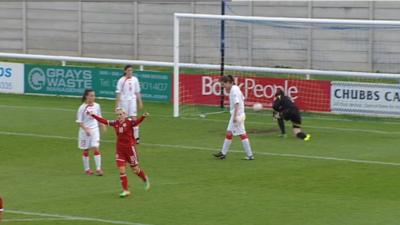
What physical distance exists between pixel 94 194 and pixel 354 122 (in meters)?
13.5

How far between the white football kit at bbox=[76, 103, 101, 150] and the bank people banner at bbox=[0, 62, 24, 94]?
A: 631 inches

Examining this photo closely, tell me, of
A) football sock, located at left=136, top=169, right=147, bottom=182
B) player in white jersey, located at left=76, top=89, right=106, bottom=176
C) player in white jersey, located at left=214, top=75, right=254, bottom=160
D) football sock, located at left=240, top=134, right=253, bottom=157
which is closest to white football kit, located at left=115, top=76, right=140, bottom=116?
player in white jersey, located at left=214, top=75, right=254, bottom=160

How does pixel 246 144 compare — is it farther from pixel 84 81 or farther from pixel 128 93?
pixel 84 81

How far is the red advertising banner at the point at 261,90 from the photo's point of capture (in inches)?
1384

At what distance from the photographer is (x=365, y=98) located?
34219mm

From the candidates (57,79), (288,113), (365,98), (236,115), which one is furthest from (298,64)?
(236,115)

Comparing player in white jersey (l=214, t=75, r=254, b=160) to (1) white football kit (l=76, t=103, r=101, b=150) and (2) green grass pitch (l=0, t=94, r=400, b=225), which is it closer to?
(2) green grass pitch (l=0, t=94, r=400, b=225)

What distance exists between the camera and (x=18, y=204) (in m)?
21.0

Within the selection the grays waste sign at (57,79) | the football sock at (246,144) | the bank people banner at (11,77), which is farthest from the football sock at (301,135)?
the bank people banner at (11,77)

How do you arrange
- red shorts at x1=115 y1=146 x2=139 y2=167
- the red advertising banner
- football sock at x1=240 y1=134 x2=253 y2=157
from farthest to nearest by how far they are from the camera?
the red advertising banner < football sock at x1=240 y1=134 x2=253 y2=157 < red shorts at x1=115 y1=146 x2=139 y2=167

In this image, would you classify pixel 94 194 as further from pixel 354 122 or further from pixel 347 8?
pixel 347 8

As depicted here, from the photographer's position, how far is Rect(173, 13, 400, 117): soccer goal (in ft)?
112

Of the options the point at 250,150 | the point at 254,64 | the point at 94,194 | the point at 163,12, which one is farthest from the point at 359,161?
the point at 163,12

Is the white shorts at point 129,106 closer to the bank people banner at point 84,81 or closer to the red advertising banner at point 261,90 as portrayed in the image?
the red advertising banner at point 261,90
